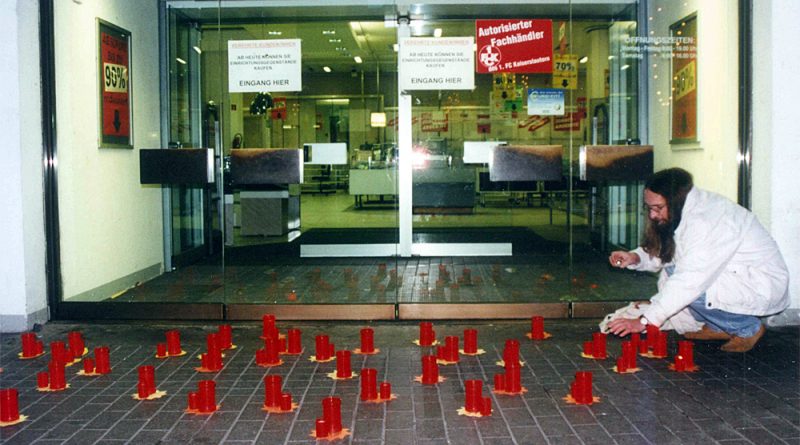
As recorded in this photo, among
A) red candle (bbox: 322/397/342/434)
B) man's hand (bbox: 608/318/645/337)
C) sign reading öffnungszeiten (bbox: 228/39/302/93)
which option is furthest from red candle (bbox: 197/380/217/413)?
sign reading öffnungszeiten (bbox: 228/39/302/93)

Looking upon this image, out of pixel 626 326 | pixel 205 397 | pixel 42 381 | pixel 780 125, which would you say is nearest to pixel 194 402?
pixel 205 397

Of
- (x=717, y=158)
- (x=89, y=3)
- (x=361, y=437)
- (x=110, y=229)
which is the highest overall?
(x=89, y=3)

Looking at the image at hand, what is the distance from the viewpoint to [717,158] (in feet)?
22.2

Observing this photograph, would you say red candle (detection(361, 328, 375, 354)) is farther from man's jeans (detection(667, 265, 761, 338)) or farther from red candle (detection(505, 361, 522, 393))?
man's jeans (detection(667, 265, 761, 338))

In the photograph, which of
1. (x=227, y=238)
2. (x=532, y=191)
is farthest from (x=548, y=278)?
(x=227, y=238)

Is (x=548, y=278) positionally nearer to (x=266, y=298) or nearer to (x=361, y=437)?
(x=266, y=298)

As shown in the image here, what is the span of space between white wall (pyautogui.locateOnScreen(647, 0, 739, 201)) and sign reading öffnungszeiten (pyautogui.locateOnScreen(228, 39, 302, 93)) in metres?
3.55

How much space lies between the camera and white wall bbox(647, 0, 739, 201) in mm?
6500

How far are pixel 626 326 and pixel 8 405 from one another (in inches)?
141

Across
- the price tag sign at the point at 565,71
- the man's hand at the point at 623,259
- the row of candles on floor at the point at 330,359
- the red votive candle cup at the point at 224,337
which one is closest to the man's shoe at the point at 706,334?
the row of candles on floor at the point at 330,359

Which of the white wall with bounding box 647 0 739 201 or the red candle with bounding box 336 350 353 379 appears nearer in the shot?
the red candle with bounding box 336 350 353 379

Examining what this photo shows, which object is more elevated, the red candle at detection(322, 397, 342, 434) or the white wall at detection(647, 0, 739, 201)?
the white wall at detection(647, 0, 739, 201)

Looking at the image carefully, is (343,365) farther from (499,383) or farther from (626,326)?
(626,326)

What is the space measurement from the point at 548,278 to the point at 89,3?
546cm
